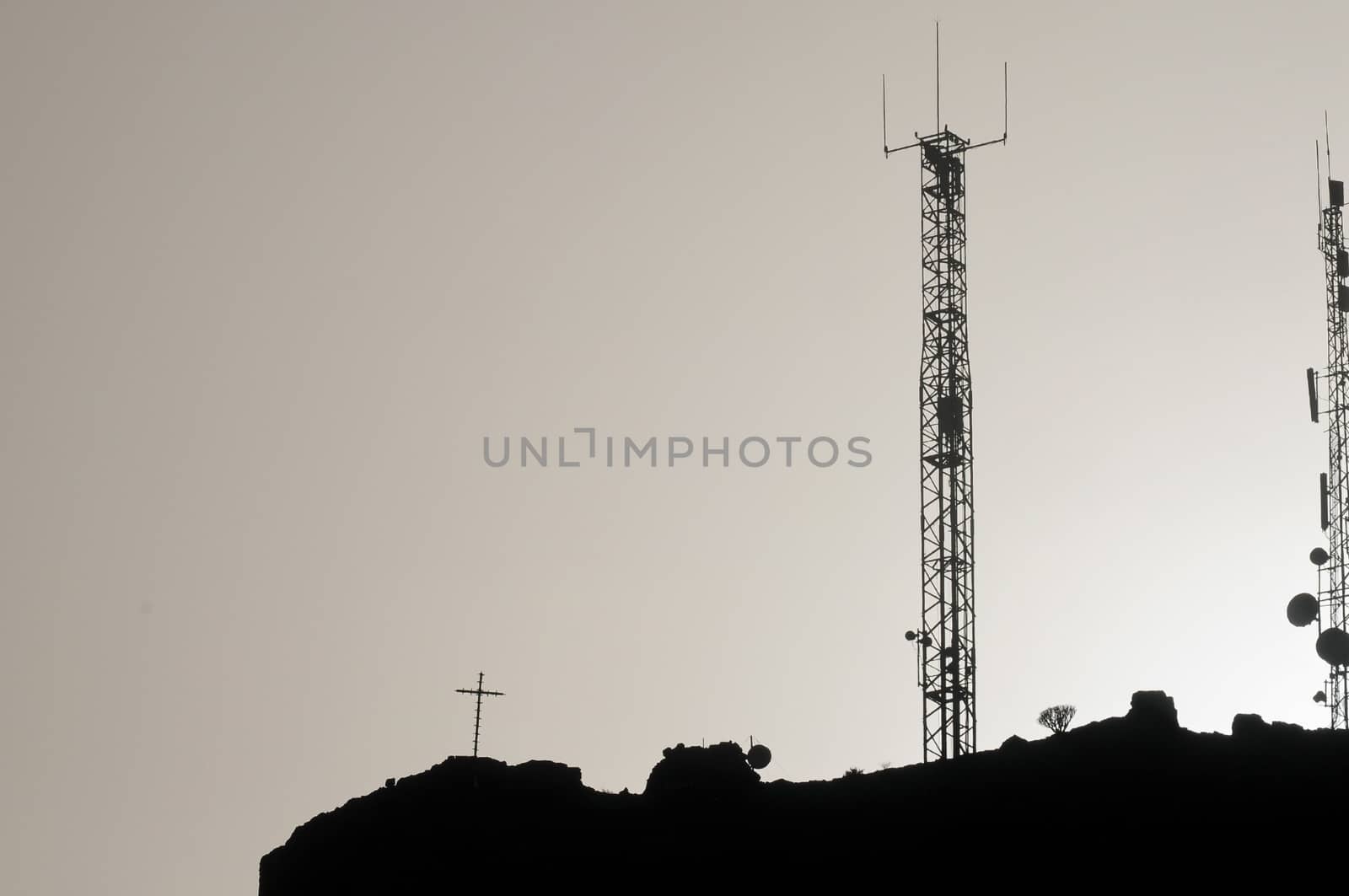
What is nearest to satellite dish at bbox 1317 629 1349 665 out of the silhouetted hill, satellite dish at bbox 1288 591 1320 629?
satellite dish at bbox 1288 591 1320 629

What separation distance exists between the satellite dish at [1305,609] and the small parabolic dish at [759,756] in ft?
51.3

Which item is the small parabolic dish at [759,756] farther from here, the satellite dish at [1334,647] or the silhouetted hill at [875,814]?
the satellite dish at [1334,647]

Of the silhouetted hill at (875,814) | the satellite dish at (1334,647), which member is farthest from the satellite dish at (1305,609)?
the silhouetted hill at (875,814)

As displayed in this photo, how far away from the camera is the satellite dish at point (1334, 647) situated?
47844 mm

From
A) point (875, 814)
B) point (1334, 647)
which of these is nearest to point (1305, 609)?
point (1334, 647)

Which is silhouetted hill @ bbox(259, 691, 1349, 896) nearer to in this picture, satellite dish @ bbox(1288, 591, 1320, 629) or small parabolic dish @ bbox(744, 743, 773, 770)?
small parabolic dish @ bbox(744, 743, 773, 770)

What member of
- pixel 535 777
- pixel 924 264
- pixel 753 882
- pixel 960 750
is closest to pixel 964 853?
pixel 753 882

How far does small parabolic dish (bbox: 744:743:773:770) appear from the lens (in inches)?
2047

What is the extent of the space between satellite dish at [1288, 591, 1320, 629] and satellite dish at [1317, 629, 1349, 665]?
2.59 m

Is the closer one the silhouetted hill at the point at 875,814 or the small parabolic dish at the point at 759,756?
the silhouetted hill at the point at 875,814

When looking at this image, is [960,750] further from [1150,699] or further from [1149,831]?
[1149,831]

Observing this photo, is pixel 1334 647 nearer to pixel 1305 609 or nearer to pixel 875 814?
pixel 1305 609

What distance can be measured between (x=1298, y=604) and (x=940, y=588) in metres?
10.5

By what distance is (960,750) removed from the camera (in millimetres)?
48406
